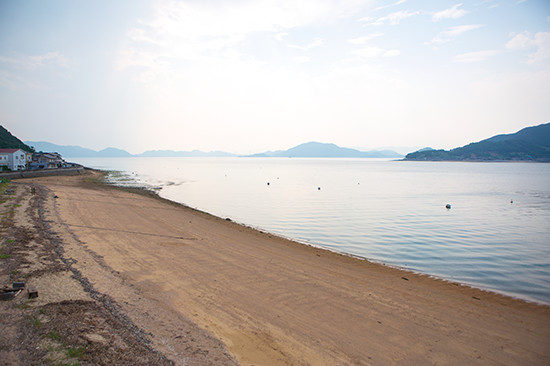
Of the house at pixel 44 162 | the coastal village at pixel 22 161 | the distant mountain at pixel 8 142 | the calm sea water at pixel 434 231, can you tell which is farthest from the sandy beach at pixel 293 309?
the distant mountain at pixel 8 142

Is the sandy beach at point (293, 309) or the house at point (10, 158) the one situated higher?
the house at point (10, 158)

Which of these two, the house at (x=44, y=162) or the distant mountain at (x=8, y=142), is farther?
the distant mountain at (x=8, y=142)

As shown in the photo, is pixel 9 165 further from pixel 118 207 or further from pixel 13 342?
pixel 13 342

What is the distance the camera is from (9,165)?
2596 inches

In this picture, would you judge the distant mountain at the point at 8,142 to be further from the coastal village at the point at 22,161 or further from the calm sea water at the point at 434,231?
the calm sea water at the point at 434,231

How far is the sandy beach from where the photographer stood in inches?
233

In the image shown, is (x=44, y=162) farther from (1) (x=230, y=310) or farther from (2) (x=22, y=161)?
(1) (x=230, y=310)

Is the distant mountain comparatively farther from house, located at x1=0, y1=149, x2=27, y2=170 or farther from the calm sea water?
the calm sea water

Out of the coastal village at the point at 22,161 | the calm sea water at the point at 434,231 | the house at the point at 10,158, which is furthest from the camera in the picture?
the coastal village at the point at 22,161

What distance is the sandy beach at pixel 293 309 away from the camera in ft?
19.5

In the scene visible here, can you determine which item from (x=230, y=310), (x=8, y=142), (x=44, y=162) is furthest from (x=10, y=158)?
(x=230, y=310)

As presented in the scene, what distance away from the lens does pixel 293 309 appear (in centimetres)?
779

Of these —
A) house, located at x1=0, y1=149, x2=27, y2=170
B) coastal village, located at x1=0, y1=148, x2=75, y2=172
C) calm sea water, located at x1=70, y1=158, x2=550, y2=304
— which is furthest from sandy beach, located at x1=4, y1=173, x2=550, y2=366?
coastal village, located at x1=0, y1=148, x2=75, y2=172

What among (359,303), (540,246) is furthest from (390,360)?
(540,246)
